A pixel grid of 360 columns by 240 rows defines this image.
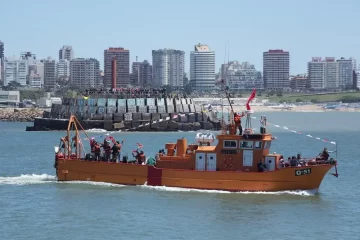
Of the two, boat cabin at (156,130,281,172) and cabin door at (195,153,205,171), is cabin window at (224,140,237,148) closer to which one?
A: boat cabin at (156,130,281,172)

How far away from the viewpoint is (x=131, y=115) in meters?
87.5

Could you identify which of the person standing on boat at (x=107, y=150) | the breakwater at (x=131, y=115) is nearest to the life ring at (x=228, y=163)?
the person standing on boat at (x=107, y=150)

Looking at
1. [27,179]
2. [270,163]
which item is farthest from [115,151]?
[270,163]

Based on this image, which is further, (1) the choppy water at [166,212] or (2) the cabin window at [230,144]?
(2) the cabin window at [230,144]

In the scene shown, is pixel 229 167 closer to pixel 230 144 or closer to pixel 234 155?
pixel 234 155

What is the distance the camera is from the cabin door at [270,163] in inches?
1416

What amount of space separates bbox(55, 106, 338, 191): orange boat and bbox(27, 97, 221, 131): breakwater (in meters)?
46.6

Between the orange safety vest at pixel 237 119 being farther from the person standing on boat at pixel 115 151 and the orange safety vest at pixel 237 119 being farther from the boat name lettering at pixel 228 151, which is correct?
the person standing on boat at pixel 115 151

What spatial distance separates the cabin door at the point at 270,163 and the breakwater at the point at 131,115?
48.7m

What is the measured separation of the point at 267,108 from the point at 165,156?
518 ft

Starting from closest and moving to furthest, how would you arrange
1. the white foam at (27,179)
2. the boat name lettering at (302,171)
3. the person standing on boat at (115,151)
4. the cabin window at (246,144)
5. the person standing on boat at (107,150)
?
the boat name lettering at (302,171)
the cabin window at (246,144)
the person standing on boat at (115,151)
the person standing on boat at (107,150)
the white foam at (27,179)

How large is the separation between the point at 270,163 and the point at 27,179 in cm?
1131

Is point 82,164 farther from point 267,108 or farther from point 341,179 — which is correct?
point 267,108

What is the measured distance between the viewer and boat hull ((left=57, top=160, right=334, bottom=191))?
35.8 m
